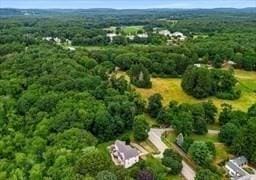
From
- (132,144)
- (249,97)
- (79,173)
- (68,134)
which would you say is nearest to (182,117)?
(132,144)

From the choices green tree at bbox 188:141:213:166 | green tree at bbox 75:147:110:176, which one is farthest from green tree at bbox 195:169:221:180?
green tree at bbox 75:147:110:176

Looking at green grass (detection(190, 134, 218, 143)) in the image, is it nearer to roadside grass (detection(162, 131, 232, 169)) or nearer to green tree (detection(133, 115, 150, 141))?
roadside grass (detection(162, 131, 232, 169))

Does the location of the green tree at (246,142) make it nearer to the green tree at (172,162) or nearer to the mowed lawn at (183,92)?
the green tree at (172,162)

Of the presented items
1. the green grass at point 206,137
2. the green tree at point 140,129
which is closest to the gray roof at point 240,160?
the green grass at point 206,137

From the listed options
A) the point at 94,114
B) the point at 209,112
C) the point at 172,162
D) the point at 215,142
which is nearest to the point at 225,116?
the point at 209,112

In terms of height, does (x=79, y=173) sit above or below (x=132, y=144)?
above

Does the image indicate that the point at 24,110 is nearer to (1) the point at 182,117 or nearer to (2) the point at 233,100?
(1) the point at 182,117
